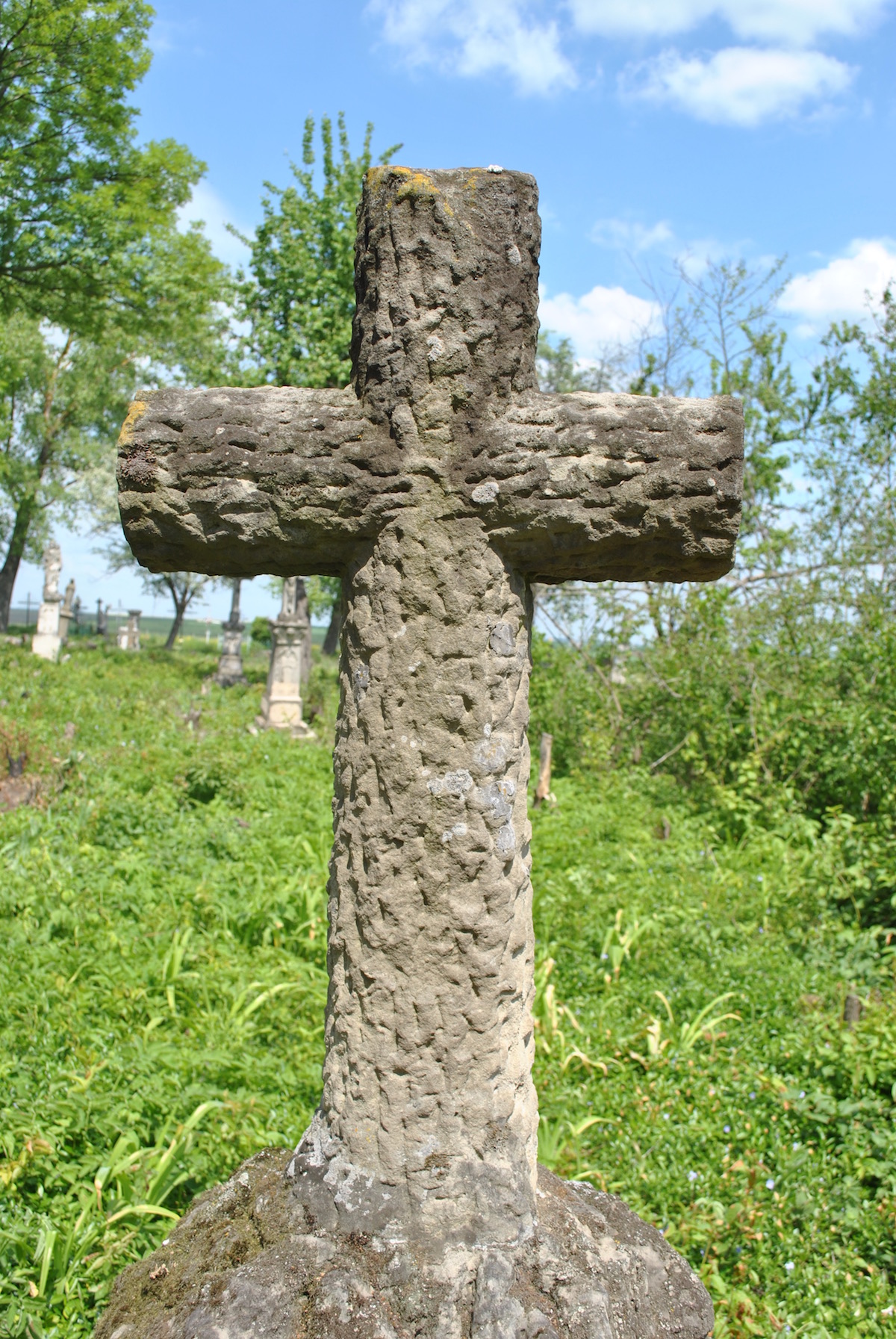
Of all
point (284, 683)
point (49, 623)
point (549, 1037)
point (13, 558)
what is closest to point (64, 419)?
point (13, 558)

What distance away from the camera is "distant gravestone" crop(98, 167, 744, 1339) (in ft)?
6.59

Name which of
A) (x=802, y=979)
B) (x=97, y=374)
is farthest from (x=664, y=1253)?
(x=97, y=374)

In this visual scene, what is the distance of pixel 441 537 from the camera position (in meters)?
2.04

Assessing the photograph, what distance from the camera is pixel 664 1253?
2.12 m

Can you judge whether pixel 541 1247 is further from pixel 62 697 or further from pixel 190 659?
pixel 190 659

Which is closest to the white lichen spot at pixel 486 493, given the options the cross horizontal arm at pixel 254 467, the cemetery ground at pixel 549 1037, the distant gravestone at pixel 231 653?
the cross horizontal arm at pixel 254 467

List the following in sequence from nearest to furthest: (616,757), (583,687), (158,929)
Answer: (158,929) → (616,757) → (583,687)

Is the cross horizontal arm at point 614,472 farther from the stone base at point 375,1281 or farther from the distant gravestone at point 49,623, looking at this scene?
the distant gravestone at point 49,623

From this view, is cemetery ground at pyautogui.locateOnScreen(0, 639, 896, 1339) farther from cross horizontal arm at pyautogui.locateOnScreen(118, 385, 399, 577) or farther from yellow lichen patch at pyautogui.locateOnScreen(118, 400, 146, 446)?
yellow lichen patch at pyautogui.locateOnScreen(118, 400, 146, 446)

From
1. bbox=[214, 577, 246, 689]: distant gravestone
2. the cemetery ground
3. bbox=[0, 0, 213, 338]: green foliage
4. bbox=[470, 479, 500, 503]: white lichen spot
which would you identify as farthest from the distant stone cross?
bbox=[214, 577, 246, 689]: distant gravestone

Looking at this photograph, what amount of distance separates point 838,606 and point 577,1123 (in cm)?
674

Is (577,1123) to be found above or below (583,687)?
below

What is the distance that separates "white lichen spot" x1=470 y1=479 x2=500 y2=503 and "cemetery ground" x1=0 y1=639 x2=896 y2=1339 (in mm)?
2816

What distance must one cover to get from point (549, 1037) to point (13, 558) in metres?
29.0
